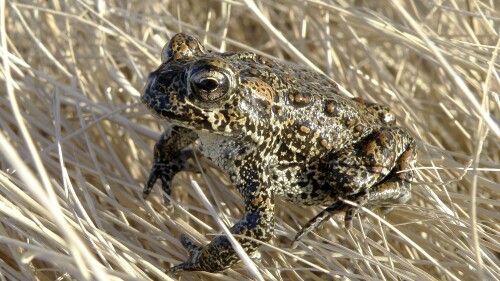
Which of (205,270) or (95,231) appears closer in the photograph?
(95,231)

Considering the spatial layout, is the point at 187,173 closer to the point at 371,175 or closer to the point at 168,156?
the point at 168,156

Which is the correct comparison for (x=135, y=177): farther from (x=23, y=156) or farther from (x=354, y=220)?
(x=354, y=220)

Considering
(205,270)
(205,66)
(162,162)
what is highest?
(205,66)

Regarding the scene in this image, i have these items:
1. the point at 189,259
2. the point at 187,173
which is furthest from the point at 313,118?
the point at 187,173

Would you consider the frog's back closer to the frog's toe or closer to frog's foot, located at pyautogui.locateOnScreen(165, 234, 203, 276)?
the frog's toe

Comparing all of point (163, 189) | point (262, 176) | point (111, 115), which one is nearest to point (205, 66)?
point (262, 176)

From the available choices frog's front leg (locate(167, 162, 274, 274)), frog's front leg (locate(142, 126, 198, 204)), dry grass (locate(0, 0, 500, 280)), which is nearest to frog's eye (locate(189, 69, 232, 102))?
frog's front leg (locate(167, 162, 274, 274))

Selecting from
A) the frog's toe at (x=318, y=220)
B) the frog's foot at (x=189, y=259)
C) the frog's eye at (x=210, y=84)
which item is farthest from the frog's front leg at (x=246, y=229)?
the frog's eye at (x=210, y=84)
